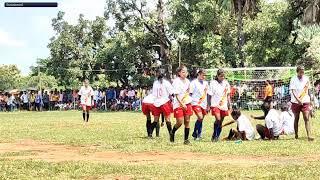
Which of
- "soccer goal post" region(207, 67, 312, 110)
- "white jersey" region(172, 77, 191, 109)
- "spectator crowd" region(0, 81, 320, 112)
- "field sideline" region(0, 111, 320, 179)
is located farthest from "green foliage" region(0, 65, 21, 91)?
"white jersey" region(172, 77, 191, 109)

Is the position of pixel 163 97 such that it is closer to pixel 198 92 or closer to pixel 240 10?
pixel 198 92

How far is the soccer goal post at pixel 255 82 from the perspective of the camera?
118 feet

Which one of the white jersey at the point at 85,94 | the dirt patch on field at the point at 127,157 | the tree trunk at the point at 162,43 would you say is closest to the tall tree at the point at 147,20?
the tree trunk at the point at 162,43

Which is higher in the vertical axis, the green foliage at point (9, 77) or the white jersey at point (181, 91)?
the green foliage at point (9, 77)

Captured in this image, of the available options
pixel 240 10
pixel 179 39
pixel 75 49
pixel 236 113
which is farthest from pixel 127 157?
pixel 75 49

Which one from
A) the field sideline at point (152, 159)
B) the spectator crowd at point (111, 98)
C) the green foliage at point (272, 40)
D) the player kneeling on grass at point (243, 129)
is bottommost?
the field sideline at point (152, 159)

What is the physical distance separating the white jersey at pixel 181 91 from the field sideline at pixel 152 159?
102 centimetres

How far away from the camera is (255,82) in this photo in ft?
124

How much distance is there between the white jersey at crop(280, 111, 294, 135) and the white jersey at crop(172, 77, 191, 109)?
10.4 feet

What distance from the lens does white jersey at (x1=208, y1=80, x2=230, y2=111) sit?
16.0 meters

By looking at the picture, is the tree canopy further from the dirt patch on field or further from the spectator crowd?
the dirt patch on field

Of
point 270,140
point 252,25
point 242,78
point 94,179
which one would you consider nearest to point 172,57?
point 252,25

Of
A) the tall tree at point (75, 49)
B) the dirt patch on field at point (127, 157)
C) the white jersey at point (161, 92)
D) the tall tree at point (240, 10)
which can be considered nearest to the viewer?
the dirt patch on field at point (127, 157)

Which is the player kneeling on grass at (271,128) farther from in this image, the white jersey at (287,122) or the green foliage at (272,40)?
the green foliage at (272,40)
